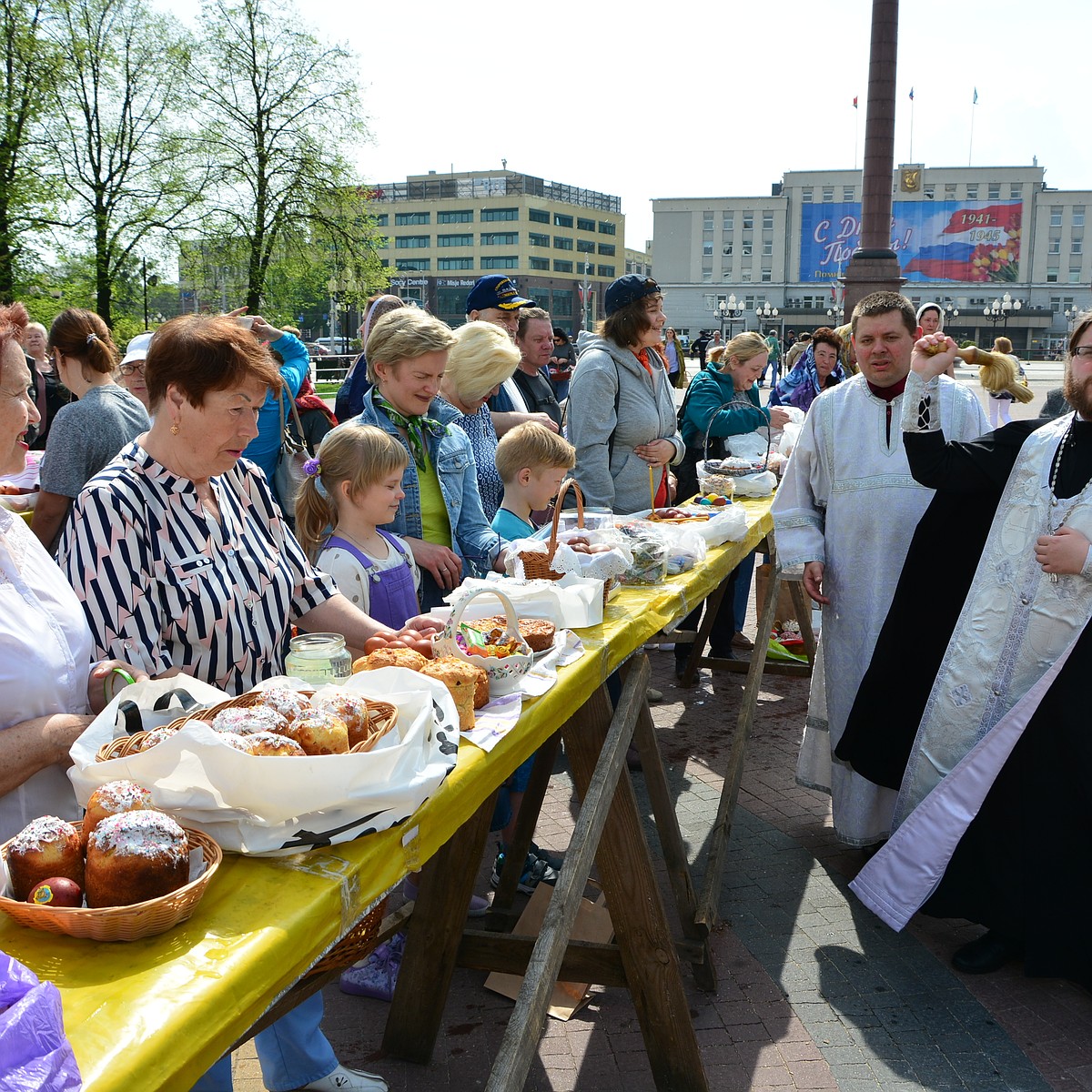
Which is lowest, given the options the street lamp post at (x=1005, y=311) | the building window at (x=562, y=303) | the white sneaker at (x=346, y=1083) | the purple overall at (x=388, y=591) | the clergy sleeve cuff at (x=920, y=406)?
the white sneaker at (x=346, y=1083)

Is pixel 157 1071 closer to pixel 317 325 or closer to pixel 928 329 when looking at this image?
pixel 928 329

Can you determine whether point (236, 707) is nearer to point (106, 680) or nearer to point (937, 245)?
point (106, 680)

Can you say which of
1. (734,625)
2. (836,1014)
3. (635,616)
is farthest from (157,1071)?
(734,625)

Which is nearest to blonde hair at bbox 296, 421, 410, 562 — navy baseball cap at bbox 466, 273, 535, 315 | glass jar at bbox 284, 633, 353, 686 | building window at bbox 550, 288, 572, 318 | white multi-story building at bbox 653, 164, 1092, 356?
glass jar at bbox 284, 633, 353, 686

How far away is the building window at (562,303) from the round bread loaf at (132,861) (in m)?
107

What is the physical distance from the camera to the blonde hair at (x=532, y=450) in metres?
A: 3.83

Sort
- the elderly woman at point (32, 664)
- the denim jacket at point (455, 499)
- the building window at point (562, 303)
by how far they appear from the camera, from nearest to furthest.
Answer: the elderly woman at point (32, 664), the denim jacket at point (455, 499), the building window at point (562, 303)

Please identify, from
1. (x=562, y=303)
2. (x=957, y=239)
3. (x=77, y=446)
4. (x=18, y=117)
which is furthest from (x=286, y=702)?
(x=562, y=303)

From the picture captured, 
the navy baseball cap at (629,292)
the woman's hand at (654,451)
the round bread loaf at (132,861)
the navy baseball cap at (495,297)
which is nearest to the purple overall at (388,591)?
the round bread loaf at (132,861)

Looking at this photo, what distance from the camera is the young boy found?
384cm

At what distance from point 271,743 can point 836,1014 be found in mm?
2331

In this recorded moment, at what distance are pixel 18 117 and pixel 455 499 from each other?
72.6 ft

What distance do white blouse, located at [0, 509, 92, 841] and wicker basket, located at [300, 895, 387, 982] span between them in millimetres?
532

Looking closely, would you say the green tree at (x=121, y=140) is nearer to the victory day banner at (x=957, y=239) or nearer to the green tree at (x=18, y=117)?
the green tree at (x=18, y=117)
